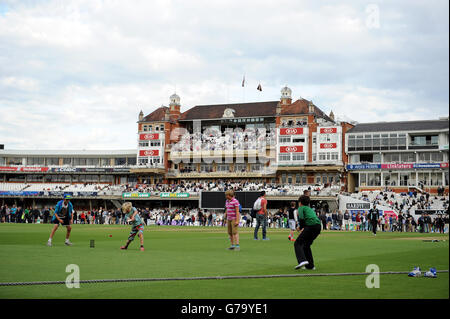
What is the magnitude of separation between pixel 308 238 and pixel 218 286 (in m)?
3.27

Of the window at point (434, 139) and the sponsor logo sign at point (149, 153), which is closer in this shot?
the window at point (434, 139)

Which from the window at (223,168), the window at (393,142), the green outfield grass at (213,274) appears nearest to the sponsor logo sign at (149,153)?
the window at (223,168)

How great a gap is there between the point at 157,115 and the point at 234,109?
14.0 m

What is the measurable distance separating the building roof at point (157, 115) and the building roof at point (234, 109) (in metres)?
3.33

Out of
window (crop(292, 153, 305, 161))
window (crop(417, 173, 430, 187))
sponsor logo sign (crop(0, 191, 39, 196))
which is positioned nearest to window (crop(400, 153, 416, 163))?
window (crop(417, 173, 430, 187))

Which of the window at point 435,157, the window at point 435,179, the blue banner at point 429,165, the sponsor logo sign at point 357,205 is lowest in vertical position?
the sponsor logo sign at point 357,205

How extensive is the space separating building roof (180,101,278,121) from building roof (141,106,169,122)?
333 centimetres

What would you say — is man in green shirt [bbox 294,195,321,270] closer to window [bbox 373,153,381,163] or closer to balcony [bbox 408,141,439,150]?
balcony [bbox 408,141,439,150]

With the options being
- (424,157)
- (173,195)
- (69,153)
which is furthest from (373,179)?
(69,153)

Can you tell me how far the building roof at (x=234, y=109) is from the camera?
92.3 meters

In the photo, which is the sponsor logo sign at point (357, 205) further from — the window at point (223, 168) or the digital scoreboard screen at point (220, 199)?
the window at point (223, 168)

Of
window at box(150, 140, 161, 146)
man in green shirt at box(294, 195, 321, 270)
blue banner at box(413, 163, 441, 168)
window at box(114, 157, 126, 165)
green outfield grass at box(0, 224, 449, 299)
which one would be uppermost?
window at box(150, 140, 161, 146)

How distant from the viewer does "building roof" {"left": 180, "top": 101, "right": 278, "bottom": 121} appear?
92.3 m
